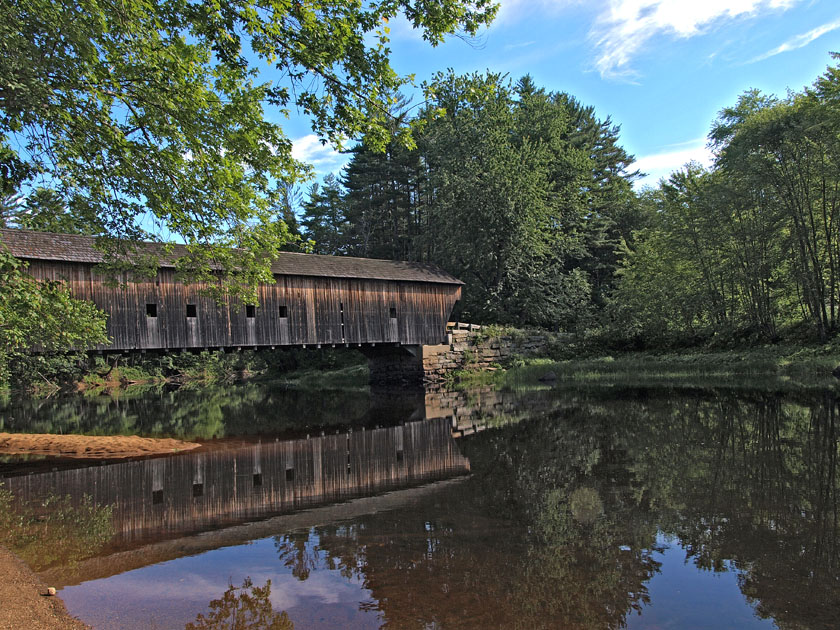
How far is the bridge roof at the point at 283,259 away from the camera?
50.9 ft

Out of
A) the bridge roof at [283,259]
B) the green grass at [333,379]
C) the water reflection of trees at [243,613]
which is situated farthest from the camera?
the green grass at [333,379]

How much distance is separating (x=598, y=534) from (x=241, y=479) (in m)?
5.34

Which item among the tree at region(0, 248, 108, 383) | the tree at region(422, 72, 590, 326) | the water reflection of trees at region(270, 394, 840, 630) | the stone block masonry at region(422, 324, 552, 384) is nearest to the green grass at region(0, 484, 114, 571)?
the water reflection of trees at region(270, 394, 840, 630)

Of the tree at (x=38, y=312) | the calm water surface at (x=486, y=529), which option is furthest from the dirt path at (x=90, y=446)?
the tree at (x=38, y=312)

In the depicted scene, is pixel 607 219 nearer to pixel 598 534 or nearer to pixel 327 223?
pixel 327 223

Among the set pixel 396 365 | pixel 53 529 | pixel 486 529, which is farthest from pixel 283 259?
pixel 486 529

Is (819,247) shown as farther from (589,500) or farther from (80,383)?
(80,383)

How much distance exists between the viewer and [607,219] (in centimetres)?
3431

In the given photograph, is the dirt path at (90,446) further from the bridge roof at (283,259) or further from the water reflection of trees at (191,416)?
the bridge roof at (283,259)

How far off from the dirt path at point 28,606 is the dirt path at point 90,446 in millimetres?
6337

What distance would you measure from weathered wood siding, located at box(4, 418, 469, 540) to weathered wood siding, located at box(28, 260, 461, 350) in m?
7.11

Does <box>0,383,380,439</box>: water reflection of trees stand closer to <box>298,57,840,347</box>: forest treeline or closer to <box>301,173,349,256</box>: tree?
<box>298,57,840,347</box>: forest treeline

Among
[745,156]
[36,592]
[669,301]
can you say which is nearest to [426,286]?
[669,301]

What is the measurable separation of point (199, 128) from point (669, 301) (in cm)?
2280
